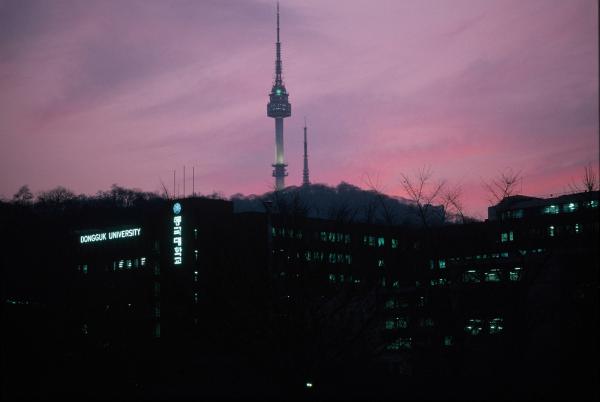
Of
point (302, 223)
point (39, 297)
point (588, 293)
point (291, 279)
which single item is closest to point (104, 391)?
point (291, 279)

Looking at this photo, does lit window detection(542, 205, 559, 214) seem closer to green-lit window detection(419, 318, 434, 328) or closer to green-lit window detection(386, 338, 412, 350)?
green-lit window detection(386, 338, 412, 350)

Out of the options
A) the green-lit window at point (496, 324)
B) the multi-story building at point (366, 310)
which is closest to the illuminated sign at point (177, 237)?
the multi-story building at point (366, 310)

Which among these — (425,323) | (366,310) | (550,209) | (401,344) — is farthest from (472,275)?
(550,209)

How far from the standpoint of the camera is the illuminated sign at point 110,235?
107m

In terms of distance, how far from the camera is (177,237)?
9638 cm

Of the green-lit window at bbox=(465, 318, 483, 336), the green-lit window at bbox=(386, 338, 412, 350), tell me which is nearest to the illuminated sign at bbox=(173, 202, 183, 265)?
the green-lit window at bbox=(386, 338, 412, 350)

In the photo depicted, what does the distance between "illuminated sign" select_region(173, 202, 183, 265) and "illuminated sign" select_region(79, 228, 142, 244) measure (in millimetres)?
10445

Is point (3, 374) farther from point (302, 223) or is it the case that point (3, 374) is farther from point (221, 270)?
point (302, 223)

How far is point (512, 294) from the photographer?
1454 inches

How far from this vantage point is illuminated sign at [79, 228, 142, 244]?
350 feet

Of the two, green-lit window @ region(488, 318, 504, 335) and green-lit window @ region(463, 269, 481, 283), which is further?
green-lit window @ region(488, 318, 504, 335)

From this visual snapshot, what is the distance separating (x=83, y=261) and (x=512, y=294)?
87.6 m

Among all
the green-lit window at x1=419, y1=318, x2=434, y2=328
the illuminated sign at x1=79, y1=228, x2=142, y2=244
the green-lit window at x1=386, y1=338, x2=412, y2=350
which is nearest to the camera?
the green-lit window at x1=419, y1=318, x2=434, y2=328

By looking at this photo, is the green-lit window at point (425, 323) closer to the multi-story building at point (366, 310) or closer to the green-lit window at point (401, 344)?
the multi-story building at point (366, 310)
